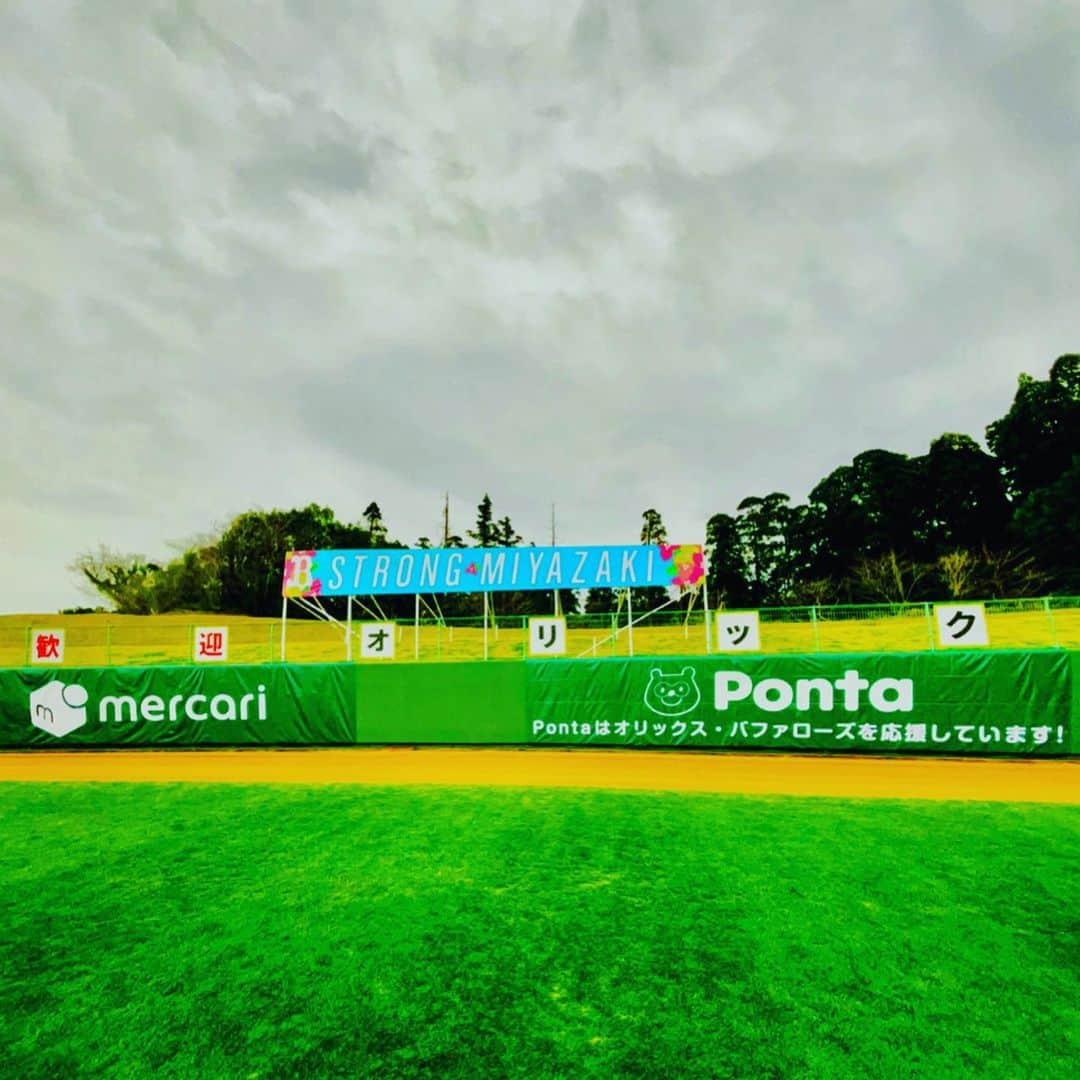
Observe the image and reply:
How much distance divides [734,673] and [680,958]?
9546mm

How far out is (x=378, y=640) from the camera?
16891mm

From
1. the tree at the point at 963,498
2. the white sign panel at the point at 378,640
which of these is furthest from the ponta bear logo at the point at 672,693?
A: the tree at the point at 963,498

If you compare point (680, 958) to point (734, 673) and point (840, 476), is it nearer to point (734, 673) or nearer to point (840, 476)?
point (734, 673)

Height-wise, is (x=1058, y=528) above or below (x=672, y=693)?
above

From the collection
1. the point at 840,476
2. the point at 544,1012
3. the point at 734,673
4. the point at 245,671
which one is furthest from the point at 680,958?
the point at 840,476

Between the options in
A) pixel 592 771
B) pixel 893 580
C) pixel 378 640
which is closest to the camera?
pixel 592 771

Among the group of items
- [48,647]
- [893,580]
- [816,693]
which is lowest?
[816,693]

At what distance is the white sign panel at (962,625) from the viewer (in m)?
13.4

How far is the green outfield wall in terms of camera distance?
12.5 m

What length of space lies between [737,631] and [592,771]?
5317 mm

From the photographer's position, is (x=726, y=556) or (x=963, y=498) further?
(x=726, y=556)

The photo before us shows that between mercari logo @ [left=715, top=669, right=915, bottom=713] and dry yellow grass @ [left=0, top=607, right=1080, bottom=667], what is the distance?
237 inches

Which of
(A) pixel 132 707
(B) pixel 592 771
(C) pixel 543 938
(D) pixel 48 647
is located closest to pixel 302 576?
(D) pixel 48 647

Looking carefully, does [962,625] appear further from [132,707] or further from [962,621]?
[132,707]
